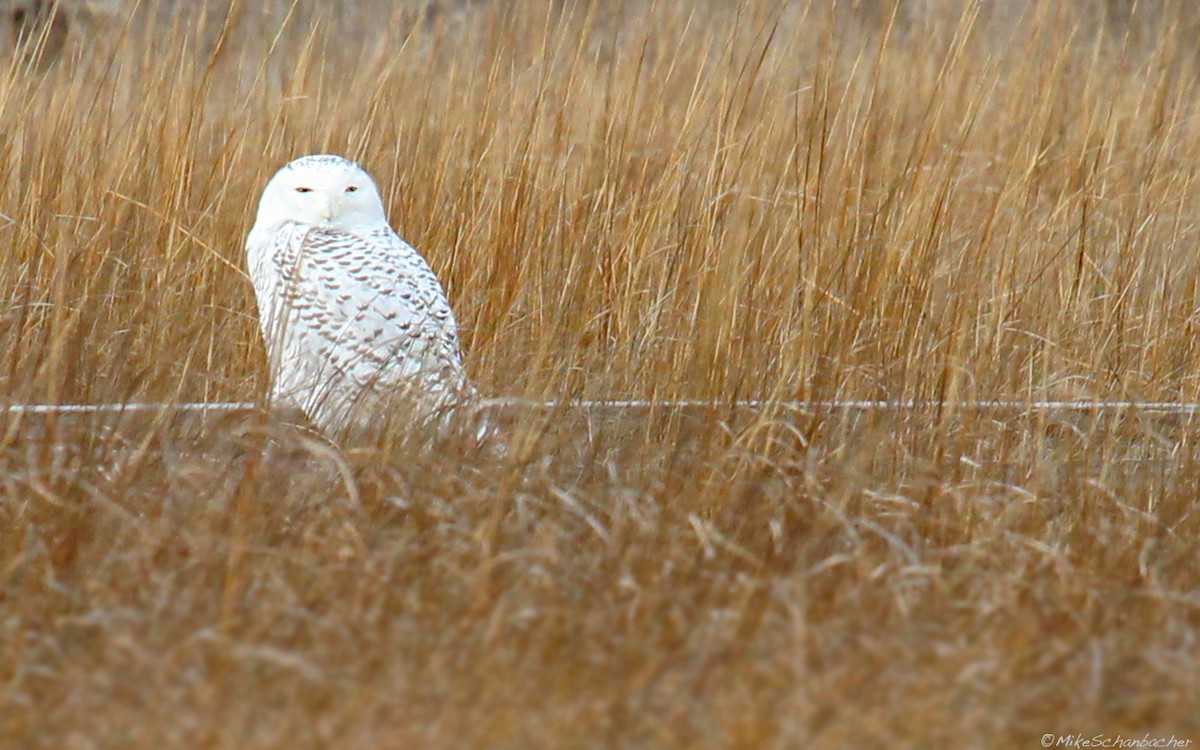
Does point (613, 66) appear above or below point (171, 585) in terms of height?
above

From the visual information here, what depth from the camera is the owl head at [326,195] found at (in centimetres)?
251

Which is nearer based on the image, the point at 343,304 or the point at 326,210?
the point at 343,304

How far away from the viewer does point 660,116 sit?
2.98 m

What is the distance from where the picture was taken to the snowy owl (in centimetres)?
225

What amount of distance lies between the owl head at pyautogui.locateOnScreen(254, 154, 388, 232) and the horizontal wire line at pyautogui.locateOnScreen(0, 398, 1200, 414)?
1.39 ft

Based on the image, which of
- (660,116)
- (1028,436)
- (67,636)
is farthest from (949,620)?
(660,116)

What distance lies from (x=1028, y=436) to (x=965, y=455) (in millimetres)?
97

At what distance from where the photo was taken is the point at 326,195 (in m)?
2.52

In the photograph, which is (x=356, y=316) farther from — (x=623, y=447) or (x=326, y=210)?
(x=623, y=447)

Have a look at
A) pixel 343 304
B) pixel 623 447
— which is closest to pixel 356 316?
pixel 343 304

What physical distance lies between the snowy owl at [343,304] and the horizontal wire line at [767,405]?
101mm

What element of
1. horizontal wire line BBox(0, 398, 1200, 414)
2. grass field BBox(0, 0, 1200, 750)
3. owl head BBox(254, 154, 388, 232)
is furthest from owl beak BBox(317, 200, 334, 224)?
horizontal wire line BBox(0, 398, 1200, 414)

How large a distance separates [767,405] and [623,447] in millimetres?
225

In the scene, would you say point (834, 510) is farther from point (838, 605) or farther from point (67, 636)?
point (67, 636)
